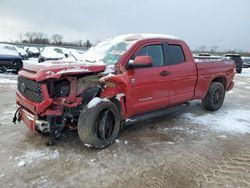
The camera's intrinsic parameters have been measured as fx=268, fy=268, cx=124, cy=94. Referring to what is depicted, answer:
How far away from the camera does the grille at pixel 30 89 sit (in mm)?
3979

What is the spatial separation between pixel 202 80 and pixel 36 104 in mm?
3917

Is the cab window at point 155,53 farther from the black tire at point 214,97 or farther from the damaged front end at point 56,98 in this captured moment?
the black tire at point 214,97

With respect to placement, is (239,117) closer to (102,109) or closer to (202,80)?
(202,80)

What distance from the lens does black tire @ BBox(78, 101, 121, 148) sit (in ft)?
13.3

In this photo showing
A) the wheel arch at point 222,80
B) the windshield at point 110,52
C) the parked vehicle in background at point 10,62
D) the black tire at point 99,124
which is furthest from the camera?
the parked vehicle in background at point 10,62

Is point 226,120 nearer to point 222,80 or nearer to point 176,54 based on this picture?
point 222,80

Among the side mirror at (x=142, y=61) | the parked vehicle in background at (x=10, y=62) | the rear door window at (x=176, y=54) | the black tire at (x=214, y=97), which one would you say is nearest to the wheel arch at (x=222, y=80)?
the black tire at (x=214, y=97)

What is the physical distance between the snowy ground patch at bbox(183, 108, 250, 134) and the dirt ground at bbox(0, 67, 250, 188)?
0.08 ft

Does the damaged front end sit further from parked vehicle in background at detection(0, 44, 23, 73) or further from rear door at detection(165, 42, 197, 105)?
parked vehicle in background at detection(0, 44, 23, 73)

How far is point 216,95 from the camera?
704cm

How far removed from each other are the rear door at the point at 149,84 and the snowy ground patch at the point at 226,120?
1.23 metres

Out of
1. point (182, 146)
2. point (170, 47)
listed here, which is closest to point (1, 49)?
point (170, 47)

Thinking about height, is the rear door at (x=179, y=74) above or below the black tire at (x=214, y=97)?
above

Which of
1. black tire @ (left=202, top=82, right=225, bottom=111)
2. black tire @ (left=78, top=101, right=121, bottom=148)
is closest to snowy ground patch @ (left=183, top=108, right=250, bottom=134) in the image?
black tire @ (left=202, top=82, right=225, bottom=111)
